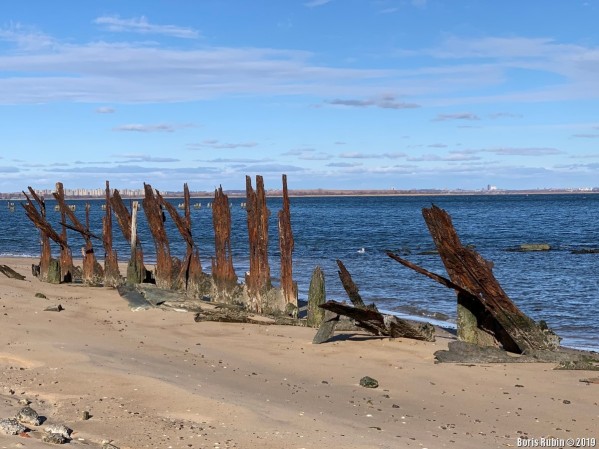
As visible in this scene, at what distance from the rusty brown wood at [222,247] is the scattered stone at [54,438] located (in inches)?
477

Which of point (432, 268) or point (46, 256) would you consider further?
point (432, 268)

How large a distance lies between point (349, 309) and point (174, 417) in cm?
574

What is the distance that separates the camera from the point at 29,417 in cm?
702

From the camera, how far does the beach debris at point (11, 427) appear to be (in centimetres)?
635

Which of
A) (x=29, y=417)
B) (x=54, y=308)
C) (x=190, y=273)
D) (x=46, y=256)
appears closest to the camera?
(x=29, y=417)

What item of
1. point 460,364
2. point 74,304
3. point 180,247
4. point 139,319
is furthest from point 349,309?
point 180,247

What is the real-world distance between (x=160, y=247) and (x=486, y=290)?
9.95 meters

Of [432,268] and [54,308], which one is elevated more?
[54,308]

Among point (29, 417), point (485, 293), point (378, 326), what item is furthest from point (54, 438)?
point (378, 326)

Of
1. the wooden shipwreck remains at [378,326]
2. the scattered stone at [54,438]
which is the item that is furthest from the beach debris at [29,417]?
the wooden shipwreck remains at [378,326]

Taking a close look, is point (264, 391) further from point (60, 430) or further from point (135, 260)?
point (135, 260)

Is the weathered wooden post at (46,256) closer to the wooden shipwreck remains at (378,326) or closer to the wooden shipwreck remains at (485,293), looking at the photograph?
the wooden shipwreck remains at (378,326)

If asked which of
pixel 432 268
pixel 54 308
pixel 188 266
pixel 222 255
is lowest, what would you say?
pixel 432 268

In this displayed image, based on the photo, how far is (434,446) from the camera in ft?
24.0
